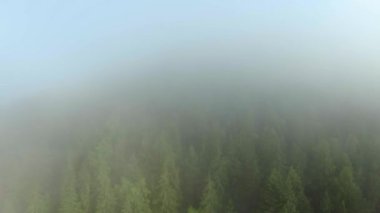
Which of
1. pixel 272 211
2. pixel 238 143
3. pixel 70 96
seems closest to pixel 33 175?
pixel 238 143

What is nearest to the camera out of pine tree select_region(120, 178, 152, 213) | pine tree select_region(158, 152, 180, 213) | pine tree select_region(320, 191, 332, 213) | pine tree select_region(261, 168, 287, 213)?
pine tree select_region(261, 168, 287, 213)

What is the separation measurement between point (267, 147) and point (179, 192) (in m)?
13.2

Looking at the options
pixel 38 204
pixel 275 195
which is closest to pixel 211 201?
pixel 275 195

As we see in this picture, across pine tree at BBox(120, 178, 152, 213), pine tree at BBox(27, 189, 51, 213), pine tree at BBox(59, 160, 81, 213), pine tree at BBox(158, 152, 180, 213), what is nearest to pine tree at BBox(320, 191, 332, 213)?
pine tree at BBox(158, 152, 180, 213)

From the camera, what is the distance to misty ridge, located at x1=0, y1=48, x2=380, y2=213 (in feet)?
144

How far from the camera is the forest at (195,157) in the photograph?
43594 millimetres

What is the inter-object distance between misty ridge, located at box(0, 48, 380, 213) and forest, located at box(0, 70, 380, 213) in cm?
16

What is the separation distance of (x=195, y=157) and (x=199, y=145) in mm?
5845

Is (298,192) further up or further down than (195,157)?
further down

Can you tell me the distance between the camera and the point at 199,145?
57.5m

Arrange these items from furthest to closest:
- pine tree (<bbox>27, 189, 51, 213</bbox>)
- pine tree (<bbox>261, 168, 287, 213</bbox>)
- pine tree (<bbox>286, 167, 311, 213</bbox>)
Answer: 1. pine tree (<bbox>27, 189, 51, 213</bbox>)
2. pine tree (<bbox>286, 167, 311, 213</bbox>)
3. pine tree (<bbox>261, 168, 287, 213</bbox>)

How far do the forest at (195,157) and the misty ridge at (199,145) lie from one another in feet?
0.54

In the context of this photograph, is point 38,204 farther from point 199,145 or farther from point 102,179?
point 199,145

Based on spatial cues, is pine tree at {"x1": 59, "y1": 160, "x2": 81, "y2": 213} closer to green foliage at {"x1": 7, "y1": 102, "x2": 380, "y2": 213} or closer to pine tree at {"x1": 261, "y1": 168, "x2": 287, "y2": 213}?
green foliage at {"x1": 7, "y1": 102, "x2": 380, "y2": 213}
